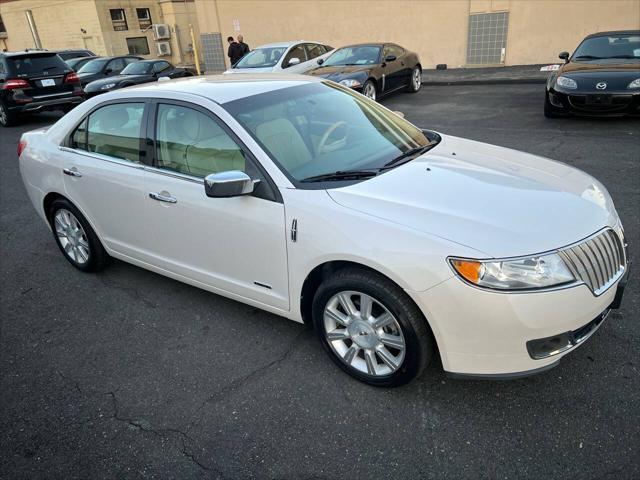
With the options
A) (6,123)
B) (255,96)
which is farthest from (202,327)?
(6,123)

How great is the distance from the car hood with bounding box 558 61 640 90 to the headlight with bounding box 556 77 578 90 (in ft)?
0.16

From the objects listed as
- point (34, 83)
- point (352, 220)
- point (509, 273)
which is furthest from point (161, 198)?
point (34, 83)

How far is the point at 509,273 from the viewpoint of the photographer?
2.23m

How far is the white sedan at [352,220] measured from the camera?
7.47 ft

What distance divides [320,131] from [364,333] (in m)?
1.39

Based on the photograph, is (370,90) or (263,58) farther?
(263,58)

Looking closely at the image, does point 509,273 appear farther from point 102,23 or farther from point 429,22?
point 102,23

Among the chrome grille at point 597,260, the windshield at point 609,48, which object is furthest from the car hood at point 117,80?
the chrome grille at point 597,260

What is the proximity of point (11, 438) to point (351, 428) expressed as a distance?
1.89 m

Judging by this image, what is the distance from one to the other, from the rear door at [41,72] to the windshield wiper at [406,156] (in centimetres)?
1164

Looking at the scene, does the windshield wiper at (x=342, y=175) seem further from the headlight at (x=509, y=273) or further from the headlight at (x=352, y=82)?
the headlight at (x=352, y=82)

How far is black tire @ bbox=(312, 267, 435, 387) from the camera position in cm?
244

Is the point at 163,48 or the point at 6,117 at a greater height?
the point at 163,48

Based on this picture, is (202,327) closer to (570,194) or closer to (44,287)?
(44,287)
